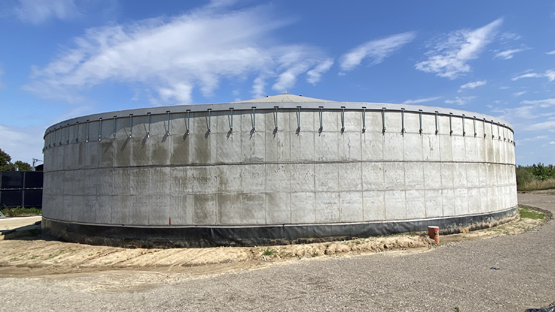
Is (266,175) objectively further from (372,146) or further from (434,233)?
(434,233)

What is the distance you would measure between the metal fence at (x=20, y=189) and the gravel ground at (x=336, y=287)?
80.4 feet

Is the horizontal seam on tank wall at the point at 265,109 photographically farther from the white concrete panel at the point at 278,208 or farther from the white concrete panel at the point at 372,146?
the white concrete panel at the point at 278,208

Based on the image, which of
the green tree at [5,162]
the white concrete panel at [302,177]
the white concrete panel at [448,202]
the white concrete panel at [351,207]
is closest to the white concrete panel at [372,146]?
the white concrete panel at [351,207]

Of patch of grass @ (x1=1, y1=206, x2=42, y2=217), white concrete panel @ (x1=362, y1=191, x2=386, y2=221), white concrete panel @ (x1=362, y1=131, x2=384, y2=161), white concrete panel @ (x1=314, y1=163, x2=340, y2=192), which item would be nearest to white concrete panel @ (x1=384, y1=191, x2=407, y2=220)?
white concrete panel @ (x1=362, y1=191, x2=386, y2=221)

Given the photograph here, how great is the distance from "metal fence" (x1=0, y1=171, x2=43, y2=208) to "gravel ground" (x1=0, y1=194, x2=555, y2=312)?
80.4 ft

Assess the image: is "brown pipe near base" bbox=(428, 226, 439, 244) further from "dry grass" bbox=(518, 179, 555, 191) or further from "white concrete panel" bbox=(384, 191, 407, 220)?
"dry grass" bbox=(518, 179, 555, 191)

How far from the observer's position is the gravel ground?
23.3 feet

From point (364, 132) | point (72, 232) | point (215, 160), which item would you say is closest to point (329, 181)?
point (364, 132)

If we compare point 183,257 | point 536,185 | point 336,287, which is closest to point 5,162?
point 183,257

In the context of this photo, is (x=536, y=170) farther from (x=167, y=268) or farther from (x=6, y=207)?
(x=6, y=207)

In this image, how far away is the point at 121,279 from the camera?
9930mm

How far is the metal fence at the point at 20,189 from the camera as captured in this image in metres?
29.2

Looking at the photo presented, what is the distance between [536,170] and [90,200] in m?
72.9

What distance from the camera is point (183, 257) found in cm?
1195
